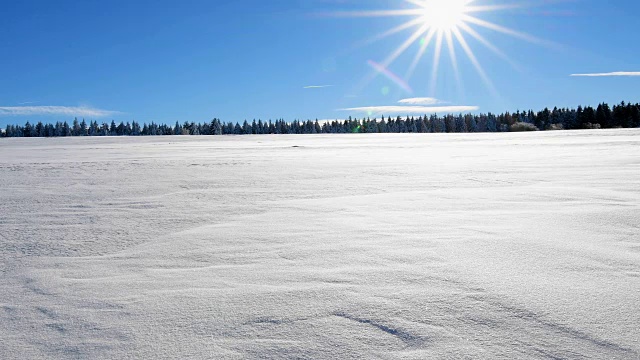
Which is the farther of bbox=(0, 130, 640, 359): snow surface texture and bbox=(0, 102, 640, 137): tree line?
bbox=(0, 102, 640, 137): tree line

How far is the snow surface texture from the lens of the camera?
1.29m

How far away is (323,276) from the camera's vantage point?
5.96 feet

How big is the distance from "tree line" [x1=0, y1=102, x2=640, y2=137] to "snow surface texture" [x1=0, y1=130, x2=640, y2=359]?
60.8 metres

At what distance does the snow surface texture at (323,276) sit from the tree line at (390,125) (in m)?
60.8

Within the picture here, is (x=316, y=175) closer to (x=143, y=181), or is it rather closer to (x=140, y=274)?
(x=143, y=181)

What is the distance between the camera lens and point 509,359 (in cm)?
118

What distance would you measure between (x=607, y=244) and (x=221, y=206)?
2.75 meters

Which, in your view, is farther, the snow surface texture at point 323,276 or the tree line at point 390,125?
the tree line at point 390,125

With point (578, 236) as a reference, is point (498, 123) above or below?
above

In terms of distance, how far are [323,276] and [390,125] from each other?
85402 mm

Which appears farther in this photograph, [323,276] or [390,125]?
[390,125]

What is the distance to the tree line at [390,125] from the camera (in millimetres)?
60325

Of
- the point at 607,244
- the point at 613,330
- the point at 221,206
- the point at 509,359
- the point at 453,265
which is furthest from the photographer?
the point at 221,206

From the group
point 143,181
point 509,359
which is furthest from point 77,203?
point 509,359
